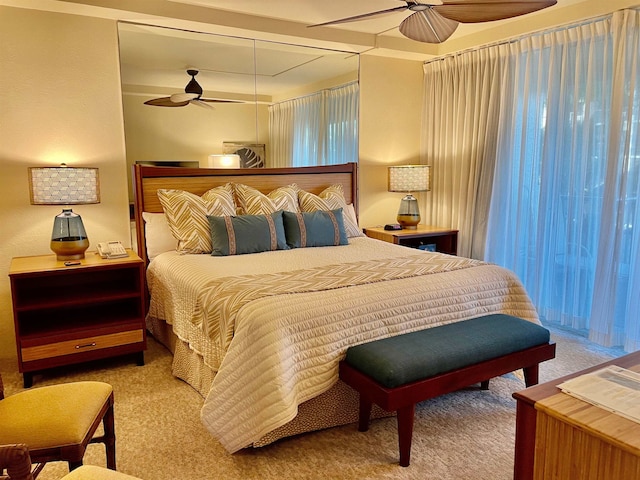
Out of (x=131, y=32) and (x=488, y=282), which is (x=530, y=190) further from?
(x=131, y=32)

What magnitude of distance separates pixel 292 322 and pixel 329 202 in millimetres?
2153

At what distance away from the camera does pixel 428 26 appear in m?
2.74

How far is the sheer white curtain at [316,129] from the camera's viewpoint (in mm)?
4434

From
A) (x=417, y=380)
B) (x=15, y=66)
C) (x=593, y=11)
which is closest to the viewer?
(x=417, y=380)

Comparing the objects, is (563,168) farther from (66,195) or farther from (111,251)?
(66,195)

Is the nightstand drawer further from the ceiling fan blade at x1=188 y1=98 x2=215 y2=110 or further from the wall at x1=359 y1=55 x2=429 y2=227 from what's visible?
the wall at x1=359 y1=55 x2=429 y2=227

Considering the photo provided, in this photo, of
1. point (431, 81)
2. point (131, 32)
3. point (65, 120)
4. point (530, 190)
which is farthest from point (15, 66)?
point (530, 190)

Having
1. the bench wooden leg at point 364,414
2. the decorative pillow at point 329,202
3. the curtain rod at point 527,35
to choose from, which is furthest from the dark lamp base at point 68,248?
the curtain rod at point 527,35

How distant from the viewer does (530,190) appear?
418cm

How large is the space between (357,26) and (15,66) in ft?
9.06

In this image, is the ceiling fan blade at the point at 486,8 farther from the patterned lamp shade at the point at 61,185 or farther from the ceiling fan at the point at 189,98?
the patterned lamp shade at the point at 61,185

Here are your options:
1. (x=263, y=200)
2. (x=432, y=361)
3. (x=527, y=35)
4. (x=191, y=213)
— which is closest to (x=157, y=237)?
(x=191, y=213)

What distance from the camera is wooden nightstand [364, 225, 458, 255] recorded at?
4.57 meters

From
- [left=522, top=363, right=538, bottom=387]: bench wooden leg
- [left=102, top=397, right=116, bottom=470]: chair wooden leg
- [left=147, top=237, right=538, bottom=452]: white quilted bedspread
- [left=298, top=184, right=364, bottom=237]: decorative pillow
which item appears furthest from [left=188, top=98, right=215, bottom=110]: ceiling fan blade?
[left=522, top=363, right=538, bottom=387]: bench wooden leg
